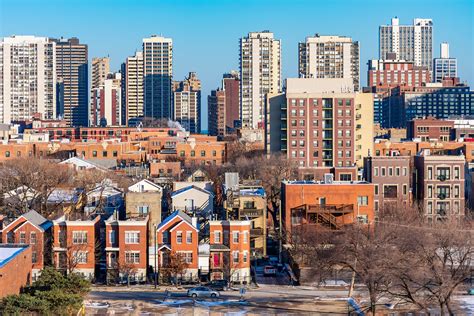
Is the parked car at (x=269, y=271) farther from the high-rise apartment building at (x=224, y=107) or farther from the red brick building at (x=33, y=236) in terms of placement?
the high-rise apartment building at (x=224, y=107)

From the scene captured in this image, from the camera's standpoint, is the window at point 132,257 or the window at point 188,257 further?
the window at point 188,257

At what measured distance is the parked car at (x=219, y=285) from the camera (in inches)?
1764

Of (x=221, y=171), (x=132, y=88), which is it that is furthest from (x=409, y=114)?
(x=221, y=171)

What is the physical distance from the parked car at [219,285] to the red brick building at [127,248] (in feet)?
9.74

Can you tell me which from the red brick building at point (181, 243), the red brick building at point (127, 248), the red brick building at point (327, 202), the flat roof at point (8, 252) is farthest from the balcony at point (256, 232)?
the flat roof at point (8, 252)

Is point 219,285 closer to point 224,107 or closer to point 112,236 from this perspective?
point 112,236

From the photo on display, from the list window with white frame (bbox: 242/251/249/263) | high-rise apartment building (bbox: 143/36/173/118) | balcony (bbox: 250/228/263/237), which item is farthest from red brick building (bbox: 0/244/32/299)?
high-rise apartment building (bbox: 143/36/173/118)

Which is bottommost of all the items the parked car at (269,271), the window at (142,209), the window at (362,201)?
the parked car at (269,271)

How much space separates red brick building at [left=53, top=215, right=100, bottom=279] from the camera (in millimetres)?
46438

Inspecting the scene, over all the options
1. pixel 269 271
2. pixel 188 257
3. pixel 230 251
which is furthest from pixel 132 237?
pixel 269 271

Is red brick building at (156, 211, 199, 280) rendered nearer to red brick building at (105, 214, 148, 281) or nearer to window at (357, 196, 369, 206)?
red brick building at (105, 214, 148, 281)

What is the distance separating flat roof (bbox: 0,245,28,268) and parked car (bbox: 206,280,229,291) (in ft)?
28.3

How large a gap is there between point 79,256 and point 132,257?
84.2 inches

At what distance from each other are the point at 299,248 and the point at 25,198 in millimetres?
15654
